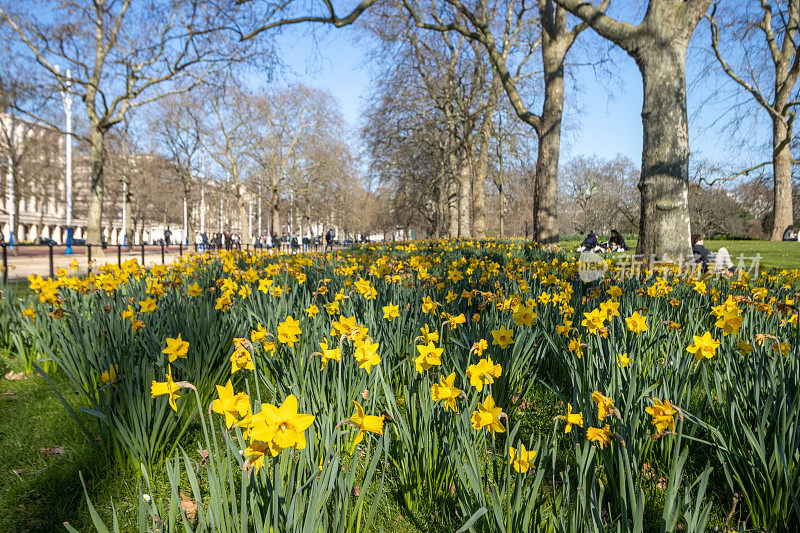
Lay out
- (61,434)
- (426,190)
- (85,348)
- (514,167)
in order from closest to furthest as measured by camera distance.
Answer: (85,348)
(61,434)
(514,167)
(426,190)

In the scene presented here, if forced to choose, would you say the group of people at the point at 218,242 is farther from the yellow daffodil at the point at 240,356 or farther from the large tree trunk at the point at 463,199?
the yellow daffodil at the point at 240,356

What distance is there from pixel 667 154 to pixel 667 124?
0.39 metres

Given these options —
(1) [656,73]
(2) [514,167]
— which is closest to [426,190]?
(2) [514,167]

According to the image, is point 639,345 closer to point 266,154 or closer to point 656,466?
point 656,466

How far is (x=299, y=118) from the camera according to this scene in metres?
28.1

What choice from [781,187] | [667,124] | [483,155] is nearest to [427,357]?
[667,124]

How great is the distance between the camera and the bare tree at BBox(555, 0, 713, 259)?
5.38 metres

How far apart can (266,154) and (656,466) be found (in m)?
29.5

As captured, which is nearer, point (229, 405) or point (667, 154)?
point (229, 405)

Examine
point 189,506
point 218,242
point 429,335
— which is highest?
point 218,242

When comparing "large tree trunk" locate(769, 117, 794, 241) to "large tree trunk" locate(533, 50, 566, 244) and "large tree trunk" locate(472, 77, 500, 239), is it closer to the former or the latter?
"large tree trunk" locate(472, 77, 500, 239)

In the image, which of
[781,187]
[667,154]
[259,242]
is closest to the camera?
[667,154]

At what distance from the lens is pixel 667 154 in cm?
538

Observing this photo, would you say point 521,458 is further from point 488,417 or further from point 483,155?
point 483,155
